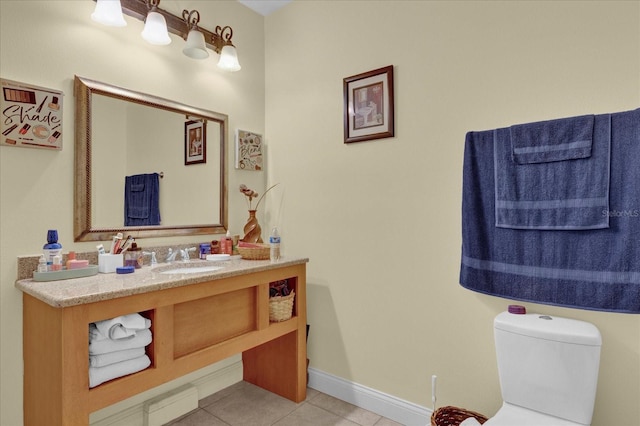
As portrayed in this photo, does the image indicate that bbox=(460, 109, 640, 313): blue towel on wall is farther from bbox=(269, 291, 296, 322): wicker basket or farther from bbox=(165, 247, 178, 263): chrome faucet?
bbox=(165, 247, 178, 263): chrome faucet

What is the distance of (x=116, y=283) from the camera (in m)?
1.44

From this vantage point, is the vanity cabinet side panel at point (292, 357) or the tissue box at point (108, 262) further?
the vanity cabinet side panel at point (292, 357)

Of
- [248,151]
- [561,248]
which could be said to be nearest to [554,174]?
[561,248]

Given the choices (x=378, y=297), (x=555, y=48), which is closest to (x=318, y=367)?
(x=378, y=297)

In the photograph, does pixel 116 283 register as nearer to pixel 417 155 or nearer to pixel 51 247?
pixel 51 247

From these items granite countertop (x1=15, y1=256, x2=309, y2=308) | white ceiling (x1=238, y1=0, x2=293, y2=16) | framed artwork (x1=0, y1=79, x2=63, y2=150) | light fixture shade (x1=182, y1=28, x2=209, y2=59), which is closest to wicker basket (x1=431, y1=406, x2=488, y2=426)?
granite countertop (x1=15, y1=256, x2=309, y2=308)

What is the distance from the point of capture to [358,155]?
217 centimetres

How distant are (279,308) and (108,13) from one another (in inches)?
67.7

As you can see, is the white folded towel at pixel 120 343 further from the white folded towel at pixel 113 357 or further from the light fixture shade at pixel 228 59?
the light fixture shade at pixel 228 59

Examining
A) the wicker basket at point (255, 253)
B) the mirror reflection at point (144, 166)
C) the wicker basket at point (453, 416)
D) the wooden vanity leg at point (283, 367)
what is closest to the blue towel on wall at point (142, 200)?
the mirror reflection at point (144, 166)

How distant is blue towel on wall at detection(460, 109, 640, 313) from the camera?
134 centimetres

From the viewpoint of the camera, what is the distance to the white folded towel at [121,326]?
1.33 metres

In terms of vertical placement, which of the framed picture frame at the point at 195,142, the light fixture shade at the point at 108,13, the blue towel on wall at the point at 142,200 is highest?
the light fixture shade at the point at 108,13

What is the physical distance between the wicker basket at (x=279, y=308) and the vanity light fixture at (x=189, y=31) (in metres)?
1.48
